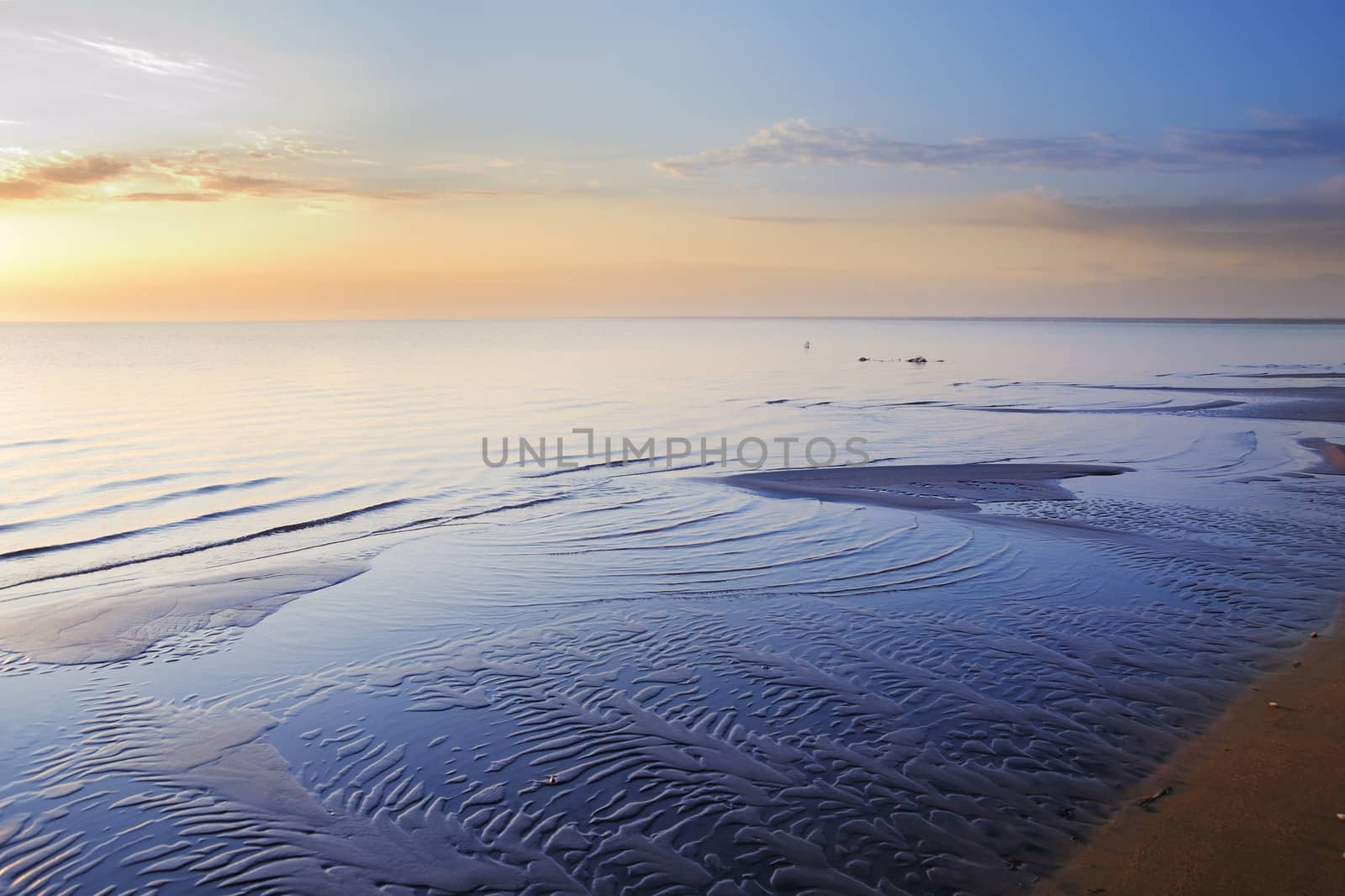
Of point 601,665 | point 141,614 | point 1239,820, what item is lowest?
point 141,614

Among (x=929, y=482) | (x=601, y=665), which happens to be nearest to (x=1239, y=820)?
(x=601, y=665)

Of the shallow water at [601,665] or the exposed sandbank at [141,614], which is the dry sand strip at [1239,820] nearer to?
the shallow water at [601,665]

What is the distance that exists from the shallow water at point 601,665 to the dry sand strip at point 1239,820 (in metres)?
0.31

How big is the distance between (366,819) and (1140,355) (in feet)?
340

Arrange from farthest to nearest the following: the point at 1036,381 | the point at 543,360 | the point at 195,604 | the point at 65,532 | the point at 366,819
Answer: the point at 543,360, the point at 1036,381, the point at 65,532, the point at 195,604, the point at 366,819

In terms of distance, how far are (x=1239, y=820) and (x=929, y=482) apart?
56.5 ft

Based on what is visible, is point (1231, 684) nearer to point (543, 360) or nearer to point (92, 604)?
point (92, 604)

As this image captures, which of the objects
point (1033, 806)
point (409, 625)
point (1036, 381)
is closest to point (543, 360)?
point (1036, 381)

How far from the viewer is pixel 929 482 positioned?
78.1 ft

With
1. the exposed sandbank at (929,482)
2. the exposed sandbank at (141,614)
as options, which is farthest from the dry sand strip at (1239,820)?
the exposed sandbank at (929,482)

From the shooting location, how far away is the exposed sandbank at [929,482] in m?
21.6

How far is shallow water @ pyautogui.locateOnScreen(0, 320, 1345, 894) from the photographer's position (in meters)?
6.82

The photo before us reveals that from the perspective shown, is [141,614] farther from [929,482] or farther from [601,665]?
[929,482]

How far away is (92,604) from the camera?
13.4 metres
